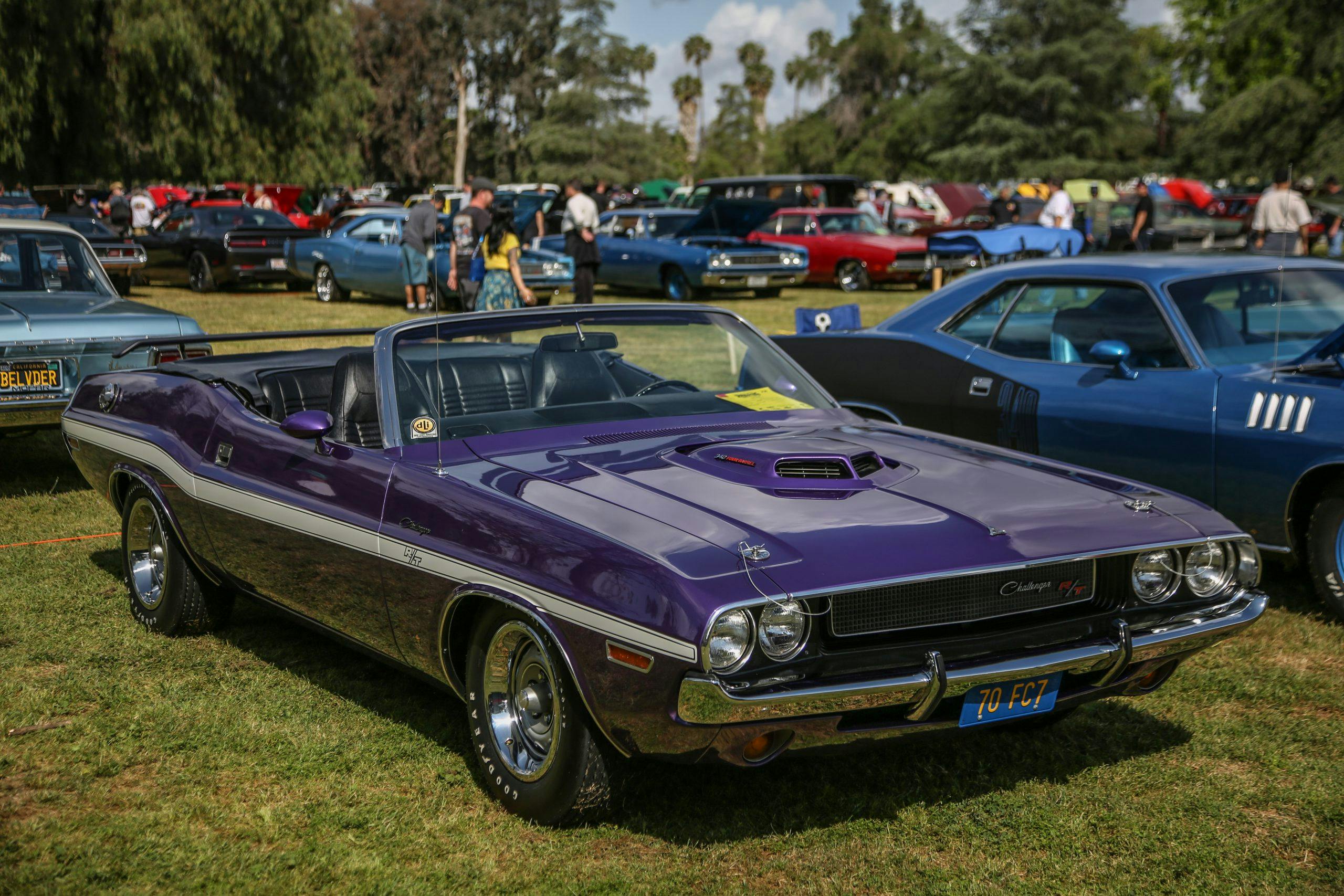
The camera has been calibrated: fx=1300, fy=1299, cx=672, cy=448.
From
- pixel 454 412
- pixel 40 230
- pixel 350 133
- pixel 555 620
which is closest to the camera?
pixel 555 620

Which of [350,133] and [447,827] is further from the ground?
[350,133]

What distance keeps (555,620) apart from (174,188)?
144 feet

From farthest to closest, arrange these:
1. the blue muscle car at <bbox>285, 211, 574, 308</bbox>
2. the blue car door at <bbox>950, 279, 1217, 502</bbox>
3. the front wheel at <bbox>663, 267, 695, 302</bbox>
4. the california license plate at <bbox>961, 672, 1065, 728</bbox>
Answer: the front wheel at <bbox>663, 267, 695, 302</bbox>, the blue muscle car at <bbox>285, 211, 574, 308</bbox>, the blue car door at <bbox>950, 279, 1217, 502</bbox>, the california license plate at <bbox>961, 672, 1065, 728</bbox>

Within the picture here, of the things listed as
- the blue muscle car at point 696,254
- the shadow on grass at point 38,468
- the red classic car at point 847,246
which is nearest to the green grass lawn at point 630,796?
the shadow on grass at point 38,468

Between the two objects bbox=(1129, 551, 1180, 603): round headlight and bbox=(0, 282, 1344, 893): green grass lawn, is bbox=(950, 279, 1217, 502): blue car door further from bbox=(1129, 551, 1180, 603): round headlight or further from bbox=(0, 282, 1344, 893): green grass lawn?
bbox=(1129, 551, 1180, 603): round headlight

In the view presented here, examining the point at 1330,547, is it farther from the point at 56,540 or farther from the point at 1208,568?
the point at 56,540

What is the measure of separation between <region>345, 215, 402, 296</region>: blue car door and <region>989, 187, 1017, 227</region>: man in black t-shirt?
966cm

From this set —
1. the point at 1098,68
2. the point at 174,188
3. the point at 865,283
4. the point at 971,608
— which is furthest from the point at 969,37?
the point at 971,608

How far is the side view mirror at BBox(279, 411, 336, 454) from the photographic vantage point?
4020mm

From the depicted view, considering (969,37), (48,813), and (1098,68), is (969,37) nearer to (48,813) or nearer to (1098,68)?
(1098,68)

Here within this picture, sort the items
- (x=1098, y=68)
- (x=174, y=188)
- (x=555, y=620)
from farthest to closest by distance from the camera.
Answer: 1. (x=1098, y=68)
2. (x=174, y=188)
3. (x=555, y=620)

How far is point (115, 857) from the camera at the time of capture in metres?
3.27

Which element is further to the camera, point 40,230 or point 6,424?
point 40,230

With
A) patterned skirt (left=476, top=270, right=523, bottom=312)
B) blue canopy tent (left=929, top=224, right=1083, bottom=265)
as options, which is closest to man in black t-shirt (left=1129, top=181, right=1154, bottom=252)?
blue canopy tent (left=929, top=224, right=1083, bottom=265)
